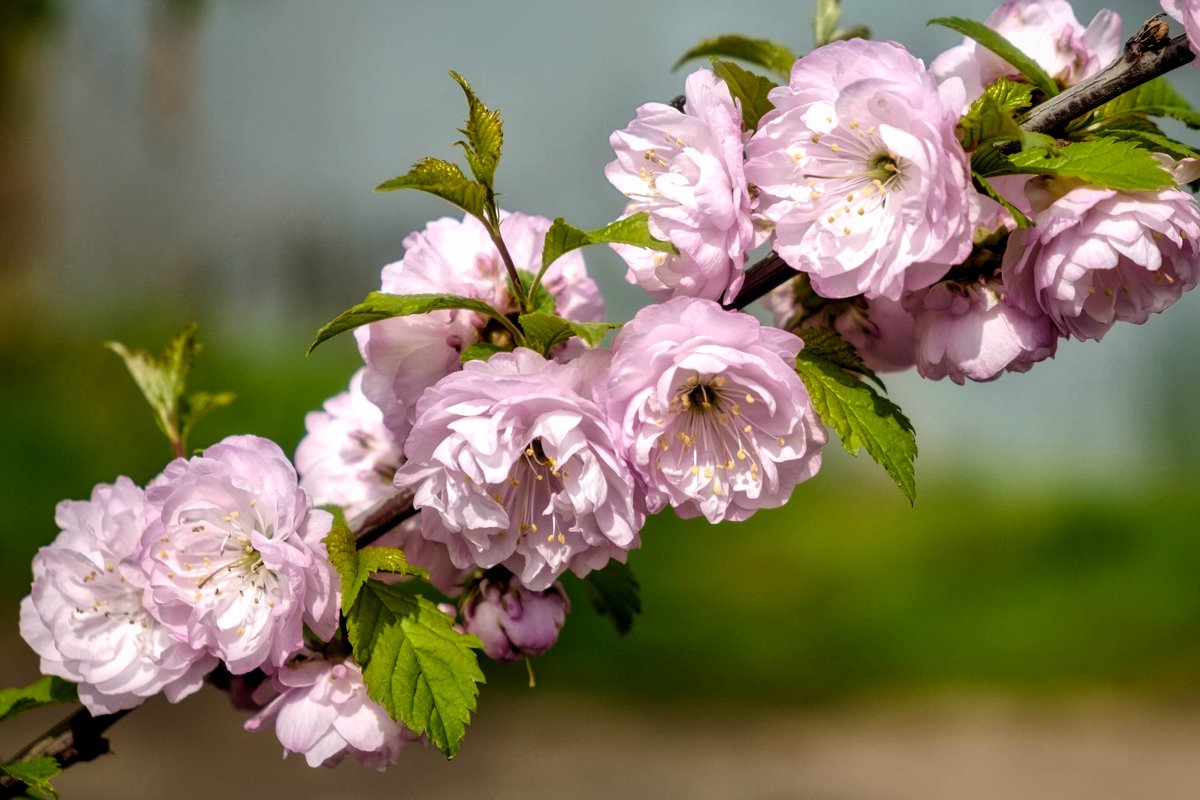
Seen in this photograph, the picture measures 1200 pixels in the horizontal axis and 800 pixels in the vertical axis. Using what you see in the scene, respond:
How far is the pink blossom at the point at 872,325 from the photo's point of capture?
1.99 ft

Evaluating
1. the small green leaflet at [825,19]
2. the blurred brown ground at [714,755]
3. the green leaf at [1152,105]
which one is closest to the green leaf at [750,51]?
the small green leaflet at [825,19]

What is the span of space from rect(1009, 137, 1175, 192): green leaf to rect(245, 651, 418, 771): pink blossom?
1.44 feet

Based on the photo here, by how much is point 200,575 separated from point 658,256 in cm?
31

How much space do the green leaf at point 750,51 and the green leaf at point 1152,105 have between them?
20cm

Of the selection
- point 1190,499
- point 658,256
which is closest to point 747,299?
point 658,256

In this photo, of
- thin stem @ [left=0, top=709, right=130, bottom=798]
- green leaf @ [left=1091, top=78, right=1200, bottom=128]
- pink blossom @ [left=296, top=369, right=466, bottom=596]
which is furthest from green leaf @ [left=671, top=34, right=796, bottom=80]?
thin stem @ [left=0, top=709, right=130, bottom=798]

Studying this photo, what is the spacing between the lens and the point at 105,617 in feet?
1.99

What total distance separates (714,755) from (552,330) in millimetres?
3563

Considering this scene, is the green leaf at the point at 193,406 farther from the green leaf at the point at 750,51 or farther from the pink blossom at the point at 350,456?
the green leaf at the point at 750,51

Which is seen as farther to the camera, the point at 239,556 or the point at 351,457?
the point at 351,457

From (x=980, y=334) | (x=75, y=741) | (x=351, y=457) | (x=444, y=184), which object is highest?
(x=444, y=184)

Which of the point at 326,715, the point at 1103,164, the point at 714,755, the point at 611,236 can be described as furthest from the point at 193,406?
the point at 714,755

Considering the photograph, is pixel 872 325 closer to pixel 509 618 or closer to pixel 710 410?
pixel 710 410

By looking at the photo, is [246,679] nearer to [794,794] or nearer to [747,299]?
[747,299]
